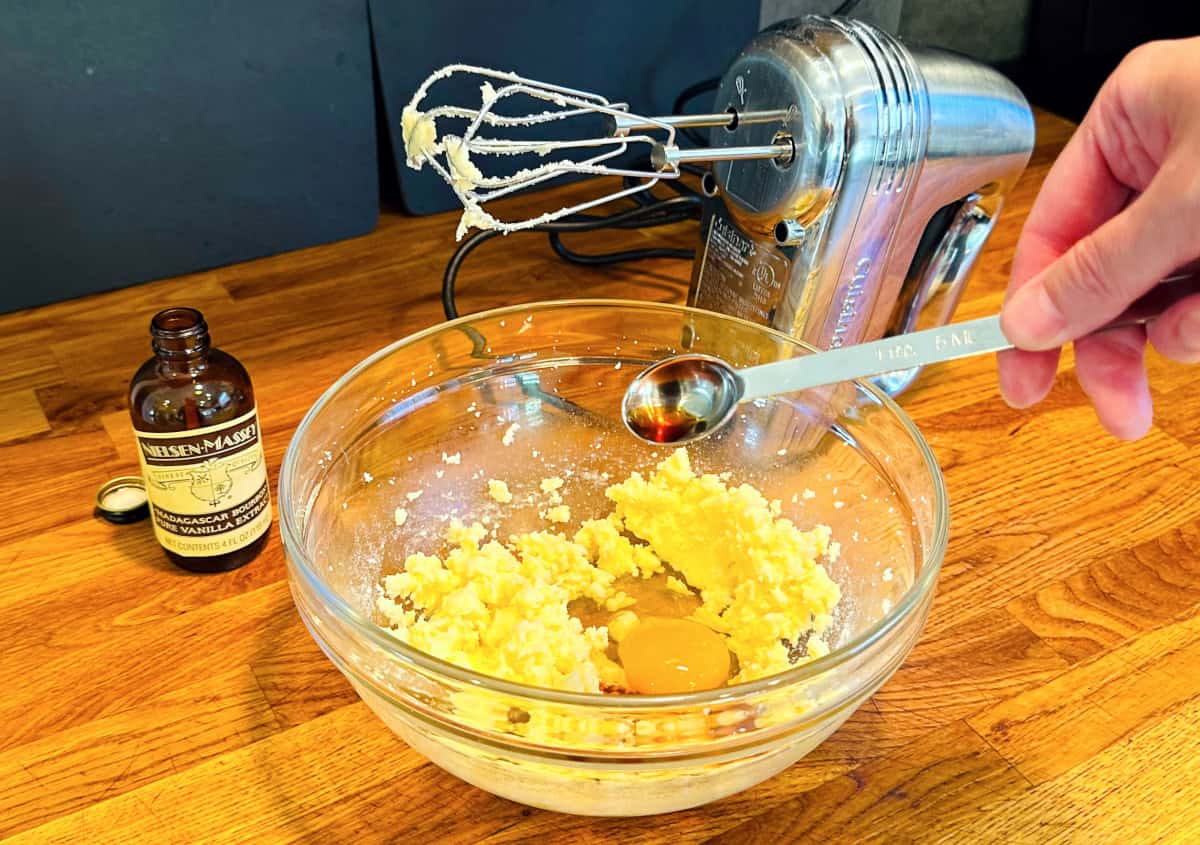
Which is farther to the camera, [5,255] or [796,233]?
[5,255]

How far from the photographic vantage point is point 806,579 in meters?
0.70

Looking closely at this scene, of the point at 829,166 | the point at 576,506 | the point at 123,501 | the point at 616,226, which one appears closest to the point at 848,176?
the point at 829,166

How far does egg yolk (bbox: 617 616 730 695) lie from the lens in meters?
0.66

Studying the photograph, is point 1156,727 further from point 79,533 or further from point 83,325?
point 83,325

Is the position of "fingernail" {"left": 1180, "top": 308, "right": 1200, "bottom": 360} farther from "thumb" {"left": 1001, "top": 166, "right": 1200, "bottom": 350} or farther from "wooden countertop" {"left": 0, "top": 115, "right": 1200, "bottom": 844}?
"wooden countertop" {"left": 0, "top": 115, "right": 1200, "bottom": 844}

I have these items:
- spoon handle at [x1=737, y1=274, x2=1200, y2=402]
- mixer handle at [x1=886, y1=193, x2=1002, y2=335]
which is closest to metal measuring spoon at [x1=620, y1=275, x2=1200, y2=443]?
spoon handle at [x1=737, y1=274, x2=1200, y2=402]

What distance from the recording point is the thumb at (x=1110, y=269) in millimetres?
520

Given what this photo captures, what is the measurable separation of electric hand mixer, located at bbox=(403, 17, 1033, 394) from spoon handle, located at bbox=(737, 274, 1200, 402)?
17 centimetres

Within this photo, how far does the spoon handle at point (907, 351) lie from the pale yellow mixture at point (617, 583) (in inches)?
5.2

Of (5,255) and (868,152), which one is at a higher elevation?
(868,152)

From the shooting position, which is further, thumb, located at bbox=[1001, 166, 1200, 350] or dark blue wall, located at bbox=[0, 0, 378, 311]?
dark blue wall, located at bbox=[0, 0, 378, 311]

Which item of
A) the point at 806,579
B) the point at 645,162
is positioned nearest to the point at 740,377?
the point at 806,579

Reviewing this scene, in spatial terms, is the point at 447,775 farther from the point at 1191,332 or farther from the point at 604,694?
the point at 1191,332

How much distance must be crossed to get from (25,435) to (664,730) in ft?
2.08
